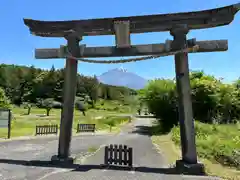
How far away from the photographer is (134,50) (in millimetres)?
7840

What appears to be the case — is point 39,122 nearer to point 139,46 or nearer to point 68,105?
point 68,105

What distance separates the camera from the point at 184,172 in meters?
7.04

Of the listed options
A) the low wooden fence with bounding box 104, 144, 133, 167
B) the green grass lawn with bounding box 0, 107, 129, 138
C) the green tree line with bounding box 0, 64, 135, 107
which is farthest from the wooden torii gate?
the green tree line with bounding box 0, 64, 135, 107

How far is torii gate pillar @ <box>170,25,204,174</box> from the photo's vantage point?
719 cm

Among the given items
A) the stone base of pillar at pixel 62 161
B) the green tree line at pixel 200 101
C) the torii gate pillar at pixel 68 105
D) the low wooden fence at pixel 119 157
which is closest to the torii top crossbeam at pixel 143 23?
the torii gate pillar at pixel 68 105

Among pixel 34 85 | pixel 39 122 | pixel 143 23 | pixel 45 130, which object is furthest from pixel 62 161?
pixel 34 85

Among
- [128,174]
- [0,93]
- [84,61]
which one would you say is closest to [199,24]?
[84,61]

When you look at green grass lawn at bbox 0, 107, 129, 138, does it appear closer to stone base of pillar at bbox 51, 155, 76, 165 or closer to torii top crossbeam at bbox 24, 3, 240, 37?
stone base of pillar at bbox 51, 155, 76, 165

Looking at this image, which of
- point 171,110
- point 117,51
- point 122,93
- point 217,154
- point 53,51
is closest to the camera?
point 117,51

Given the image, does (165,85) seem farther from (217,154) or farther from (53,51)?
(53,51)

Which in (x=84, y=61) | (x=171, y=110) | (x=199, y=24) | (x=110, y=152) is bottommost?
(x=110, y=152)

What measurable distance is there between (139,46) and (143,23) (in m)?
0.73

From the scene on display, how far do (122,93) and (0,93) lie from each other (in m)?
72.8

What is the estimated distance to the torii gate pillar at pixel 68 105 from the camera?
8.09 m
